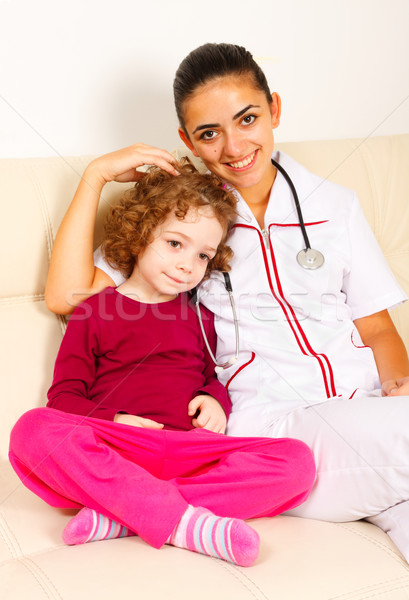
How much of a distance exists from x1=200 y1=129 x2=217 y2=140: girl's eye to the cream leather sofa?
0.27 meters

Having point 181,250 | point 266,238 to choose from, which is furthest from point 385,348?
point 181,250

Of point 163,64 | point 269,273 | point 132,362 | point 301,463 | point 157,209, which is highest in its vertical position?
point 163,64

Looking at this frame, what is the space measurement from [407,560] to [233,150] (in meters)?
0.89

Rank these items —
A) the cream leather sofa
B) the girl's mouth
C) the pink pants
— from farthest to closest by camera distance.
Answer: the girl's mouth, the pink pants, the cream leather sofa

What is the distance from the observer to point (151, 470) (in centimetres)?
121

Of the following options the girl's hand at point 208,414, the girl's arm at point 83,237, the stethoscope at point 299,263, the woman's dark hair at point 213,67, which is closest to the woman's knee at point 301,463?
the girl's hand at point 208,414

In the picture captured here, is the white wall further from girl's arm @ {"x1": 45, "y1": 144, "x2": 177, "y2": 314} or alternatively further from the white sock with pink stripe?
the white sock with pink stripe

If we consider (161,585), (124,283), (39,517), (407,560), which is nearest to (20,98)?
(124,283)

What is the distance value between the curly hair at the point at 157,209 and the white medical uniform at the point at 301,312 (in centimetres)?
4

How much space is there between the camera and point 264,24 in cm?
207

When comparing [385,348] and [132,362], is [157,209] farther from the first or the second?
[385,348]

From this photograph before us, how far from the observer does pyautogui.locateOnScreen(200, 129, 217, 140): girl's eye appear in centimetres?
150

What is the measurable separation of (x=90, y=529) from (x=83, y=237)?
0.63 m

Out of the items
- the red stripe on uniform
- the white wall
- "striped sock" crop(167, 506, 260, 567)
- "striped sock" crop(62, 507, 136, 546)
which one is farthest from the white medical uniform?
the white wall
